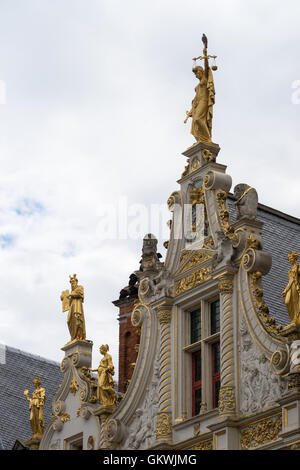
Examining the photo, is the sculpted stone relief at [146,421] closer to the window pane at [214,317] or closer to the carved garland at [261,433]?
the window pane at [214,317]

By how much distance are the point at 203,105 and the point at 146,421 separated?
32.3 feet

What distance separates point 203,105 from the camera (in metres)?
35.6

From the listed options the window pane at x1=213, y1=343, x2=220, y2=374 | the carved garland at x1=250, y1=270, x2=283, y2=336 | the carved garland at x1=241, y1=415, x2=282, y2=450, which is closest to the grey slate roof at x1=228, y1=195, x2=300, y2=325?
the carved garland at x1=250, y1=270, x2=283, y2=336

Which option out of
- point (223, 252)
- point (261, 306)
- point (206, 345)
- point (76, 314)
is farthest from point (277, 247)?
point (76, 314)

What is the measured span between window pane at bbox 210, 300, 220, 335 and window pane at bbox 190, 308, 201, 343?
0.59 m

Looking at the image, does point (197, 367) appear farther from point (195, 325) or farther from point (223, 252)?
point (223, 252)

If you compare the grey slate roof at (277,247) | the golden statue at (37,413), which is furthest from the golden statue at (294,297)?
the golden statue at (37,413)

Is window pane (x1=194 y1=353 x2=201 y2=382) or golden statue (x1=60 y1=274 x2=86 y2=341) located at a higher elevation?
golden statue (x1=60 y1=274 x2=86 y2=341)

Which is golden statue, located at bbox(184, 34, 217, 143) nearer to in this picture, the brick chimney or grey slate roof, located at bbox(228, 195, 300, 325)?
grey slate roof, located at bbox(228, 195, 300, 325)

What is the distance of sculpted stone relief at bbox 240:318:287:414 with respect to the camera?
29.0 m

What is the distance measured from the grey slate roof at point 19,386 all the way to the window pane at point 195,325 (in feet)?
39.4

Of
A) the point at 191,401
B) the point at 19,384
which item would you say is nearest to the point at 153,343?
the point at 191,401

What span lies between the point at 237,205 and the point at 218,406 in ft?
18.6
